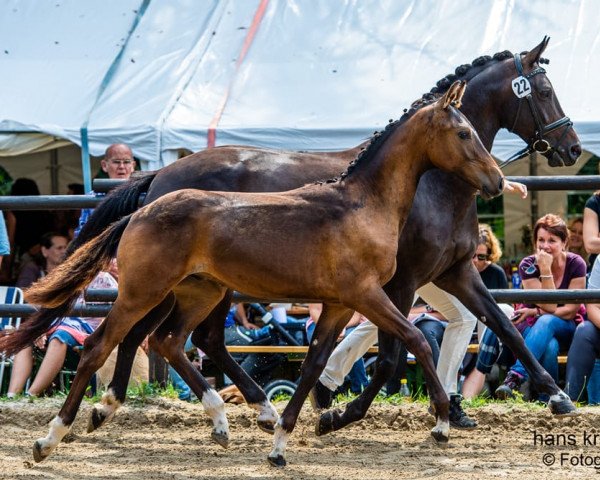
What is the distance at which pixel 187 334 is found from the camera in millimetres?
5887

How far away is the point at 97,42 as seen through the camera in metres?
10.6

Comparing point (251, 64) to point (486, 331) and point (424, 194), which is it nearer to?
point (486, 331)

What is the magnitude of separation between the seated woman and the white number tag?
4.99ft

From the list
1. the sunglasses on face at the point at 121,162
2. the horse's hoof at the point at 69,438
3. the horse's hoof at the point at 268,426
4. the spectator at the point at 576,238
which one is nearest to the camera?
the horse's hoof at the point at 268,426

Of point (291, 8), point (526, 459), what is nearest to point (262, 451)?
point (526, 459)

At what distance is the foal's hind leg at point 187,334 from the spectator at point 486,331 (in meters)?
1.99

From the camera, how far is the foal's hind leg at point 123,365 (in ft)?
18.7

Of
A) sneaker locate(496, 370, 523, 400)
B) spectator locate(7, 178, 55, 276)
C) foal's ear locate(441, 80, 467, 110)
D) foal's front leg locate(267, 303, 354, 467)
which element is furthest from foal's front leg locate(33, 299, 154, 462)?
spectator locate(7, 178, 55, 276)

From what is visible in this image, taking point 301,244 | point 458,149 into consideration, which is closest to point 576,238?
point 458,149

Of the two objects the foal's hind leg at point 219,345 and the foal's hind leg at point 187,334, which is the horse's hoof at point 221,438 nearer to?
the foal's hind leg at point 187,334

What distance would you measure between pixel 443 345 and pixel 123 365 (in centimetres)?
200

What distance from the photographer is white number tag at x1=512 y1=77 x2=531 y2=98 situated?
246 inches

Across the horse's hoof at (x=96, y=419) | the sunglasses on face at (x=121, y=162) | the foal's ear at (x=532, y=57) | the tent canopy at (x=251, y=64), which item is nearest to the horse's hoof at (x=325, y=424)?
the horse's hoof at (x=96, y=419)

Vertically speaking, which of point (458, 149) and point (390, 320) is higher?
point (458, 149)
